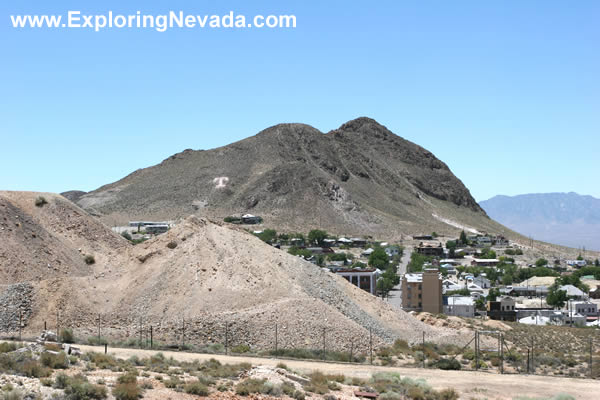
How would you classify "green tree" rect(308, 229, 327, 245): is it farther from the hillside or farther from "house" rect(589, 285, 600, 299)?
the hillside

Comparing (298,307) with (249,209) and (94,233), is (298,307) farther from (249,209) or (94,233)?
(249,209)

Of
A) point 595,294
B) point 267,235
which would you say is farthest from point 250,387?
point 267,235

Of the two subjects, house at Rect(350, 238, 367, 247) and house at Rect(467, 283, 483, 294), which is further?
house at Rect(350, 238, 367, 247)

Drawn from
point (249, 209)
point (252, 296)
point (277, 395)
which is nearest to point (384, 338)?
point (252, 296)

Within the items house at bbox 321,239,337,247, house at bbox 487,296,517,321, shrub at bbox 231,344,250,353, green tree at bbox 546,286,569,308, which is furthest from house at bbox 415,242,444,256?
shrub at bbox 231,344,250,353

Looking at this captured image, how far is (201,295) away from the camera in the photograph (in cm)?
4509

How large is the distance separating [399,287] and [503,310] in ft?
83.7

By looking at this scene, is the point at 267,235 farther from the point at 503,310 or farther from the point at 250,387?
the point at 250,387

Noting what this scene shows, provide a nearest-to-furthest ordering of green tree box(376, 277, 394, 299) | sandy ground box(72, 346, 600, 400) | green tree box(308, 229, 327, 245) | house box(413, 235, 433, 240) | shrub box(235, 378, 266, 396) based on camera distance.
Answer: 1. shrub box(235, 378, 266, 396)
2. sandy ground box(72, 346, 600, 400)
3. green tree box(376, 277, 394, 299)
4. green tree box(308, 229, 327, 245)
5. house box(413, 235, 433, 240)

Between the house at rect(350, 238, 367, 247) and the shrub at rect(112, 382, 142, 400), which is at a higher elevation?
the house at rect(350, 238, 367, 247)

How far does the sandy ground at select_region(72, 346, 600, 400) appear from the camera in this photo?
3072 centimetres

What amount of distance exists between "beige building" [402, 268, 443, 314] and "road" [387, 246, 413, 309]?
1.44 m

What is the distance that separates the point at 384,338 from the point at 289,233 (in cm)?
11383

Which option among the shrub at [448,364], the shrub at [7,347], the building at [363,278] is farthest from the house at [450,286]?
the shrub at [7,347]
